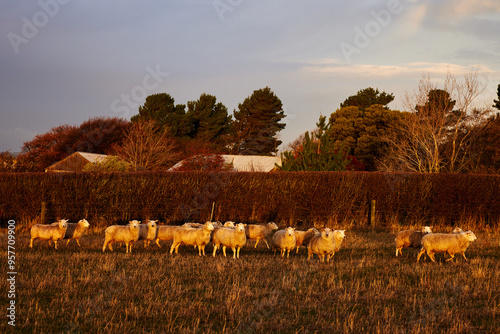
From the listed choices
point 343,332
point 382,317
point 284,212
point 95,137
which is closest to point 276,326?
point 343,332

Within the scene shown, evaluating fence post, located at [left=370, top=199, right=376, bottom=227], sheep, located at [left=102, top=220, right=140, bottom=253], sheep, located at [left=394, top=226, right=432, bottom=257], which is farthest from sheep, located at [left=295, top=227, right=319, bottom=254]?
fence post, located at [left=370, top=199, right=376, bottom=227]

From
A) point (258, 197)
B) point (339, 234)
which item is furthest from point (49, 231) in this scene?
point (258, 197)

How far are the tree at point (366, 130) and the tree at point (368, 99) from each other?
1089cm

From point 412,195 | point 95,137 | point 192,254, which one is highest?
point 95,137

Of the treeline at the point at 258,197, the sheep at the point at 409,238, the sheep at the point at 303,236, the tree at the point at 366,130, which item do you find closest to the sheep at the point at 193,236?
the sheep at the point at 303,236

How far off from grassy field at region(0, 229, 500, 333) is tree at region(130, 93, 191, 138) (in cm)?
5883

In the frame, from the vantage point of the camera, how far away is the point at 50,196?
23.7 m

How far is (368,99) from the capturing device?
71.6 meters

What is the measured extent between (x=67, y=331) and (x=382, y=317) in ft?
15.1

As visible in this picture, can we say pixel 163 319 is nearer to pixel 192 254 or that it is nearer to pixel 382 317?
pixel 382 317

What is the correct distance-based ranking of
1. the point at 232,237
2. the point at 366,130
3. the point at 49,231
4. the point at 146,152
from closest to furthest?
the point at 232,237
the point at 49,231
the point at 146,152
the point at 366,130

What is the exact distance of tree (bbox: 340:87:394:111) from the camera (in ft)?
233

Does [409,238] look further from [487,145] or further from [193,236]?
[487,145]

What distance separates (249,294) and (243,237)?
549 cm
